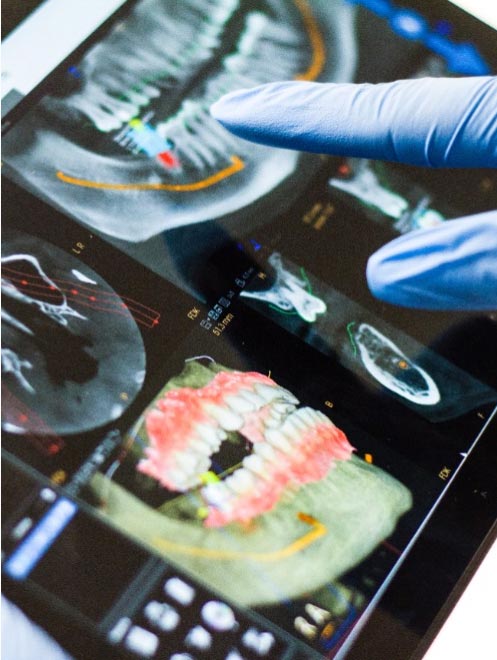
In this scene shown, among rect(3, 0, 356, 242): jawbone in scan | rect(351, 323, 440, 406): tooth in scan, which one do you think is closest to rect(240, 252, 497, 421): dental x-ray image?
→ rect(351, 323, 440, 406): tooth in scan

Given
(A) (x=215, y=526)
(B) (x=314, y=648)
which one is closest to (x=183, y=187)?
(A) (x=215, y=526)

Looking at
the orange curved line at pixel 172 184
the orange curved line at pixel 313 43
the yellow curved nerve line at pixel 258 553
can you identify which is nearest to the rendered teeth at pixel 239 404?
the yellow curved nerve line at pixel 258 553

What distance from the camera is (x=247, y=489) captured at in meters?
0.60

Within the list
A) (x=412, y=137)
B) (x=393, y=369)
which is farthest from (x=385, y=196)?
(x=393, y=369)

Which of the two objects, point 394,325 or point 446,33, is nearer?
point 394,325

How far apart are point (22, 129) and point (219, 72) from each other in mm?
227

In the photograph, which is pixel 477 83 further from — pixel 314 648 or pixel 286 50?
pixel 314 648

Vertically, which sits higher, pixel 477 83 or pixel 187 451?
pixel 477 83

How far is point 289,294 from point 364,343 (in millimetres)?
90

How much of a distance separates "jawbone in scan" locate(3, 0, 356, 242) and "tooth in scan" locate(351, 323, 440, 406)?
0.62 feet

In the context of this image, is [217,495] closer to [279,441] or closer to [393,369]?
[279,441]

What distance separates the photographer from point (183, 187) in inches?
27.2

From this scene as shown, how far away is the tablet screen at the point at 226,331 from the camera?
23.0 inches

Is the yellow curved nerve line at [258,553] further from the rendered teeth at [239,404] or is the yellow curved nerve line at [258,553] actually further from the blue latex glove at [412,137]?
the blue latex glove at [412,137]
